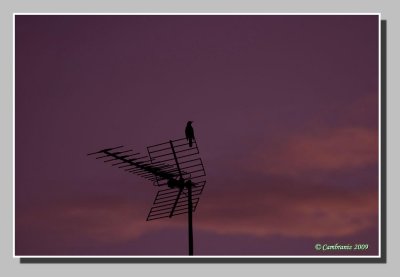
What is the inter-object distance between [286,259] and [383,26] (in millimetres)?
4008

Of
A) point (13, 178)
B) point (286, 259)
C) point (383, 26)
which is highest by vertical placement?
point (383, 26)

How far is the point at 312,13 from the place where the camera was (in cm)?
1864

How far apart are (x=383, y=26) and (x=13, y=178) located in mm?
6383

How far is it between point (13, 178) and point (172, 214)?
270cm

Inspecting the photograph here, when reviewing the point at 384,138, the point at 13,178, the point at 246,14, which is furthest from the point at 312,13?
the point at 13,178

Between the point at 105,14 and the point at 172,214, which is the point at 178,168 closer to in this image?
the point at 172,214

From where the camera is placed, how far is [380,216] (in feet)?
60.1

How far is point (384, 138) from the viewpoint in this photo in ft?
59.8

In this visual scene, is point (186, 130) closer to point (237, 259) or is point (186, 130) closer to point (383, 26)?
point (237, 259)

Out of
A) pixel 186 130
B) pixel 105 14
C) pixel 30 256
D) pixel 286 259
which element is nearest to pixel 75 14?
pixel 105 14

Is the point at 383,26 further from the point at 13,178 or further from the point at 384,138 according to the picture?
the point at 13,178

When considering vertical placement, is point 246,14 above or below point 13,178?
above

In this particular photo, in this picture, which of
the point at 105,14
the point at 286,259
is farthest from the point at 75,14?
the point at 286,259

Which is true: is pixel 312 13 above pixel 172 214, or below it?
above
